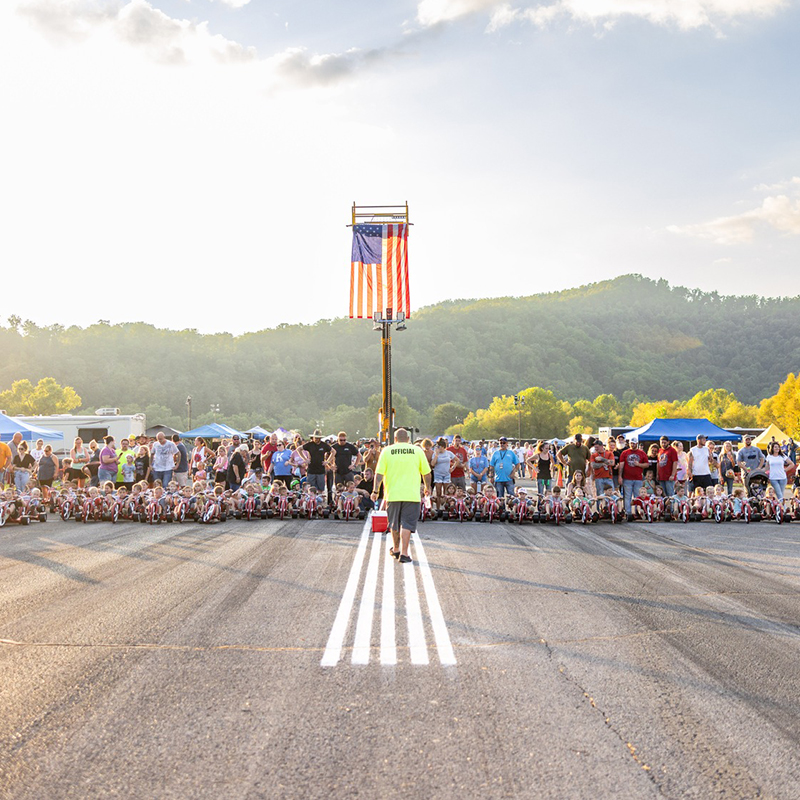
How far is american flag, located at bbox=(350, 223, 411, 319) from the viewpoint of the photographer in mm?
26719

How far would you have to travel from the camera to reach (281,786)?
12.0ft

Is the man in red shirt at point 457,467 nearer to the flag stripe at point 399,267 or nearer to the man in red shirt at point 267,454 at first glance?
the man in red shirt at point 267,454

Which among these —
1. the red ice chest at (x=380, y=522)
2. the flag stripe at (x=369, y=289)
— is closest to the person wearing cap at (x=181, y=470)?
the red ice chest at (x=380, y=522)

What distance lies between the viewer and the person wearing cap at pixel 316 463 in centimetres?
1680

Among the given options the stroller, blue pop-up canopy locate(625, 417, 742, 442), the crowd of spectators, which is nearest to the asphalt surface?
the crowd of spectators

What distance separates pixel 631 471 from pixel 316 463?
6.76 meters

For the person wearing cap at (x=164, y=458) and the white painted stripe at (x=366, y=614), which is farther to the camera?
the person wearing cap at (x=164, y=458)

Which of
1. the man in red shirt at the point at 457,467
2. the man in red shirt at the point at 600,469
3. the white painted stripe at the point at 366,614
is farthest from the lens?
the man in red shirt at the point at 457,467

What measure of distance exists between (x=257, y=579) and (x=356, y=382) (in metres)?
142

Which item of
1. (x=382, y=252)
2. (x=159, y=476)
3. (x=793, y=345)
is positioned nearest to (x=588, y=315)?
(x=793, y=345)

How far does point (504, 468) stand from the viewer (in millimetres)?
16422

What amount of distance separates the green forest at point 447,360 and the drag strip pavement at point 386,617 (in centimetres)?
10846

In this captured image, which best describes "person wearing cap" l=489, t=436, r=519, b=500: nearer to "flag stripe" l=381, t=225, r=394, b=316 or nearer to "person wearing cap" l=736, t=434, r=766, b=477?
"person wearing cap" l=736, t=434, r=766, b=477

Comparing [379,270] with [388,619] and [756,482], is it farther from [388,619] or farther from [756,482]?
[388,619]
